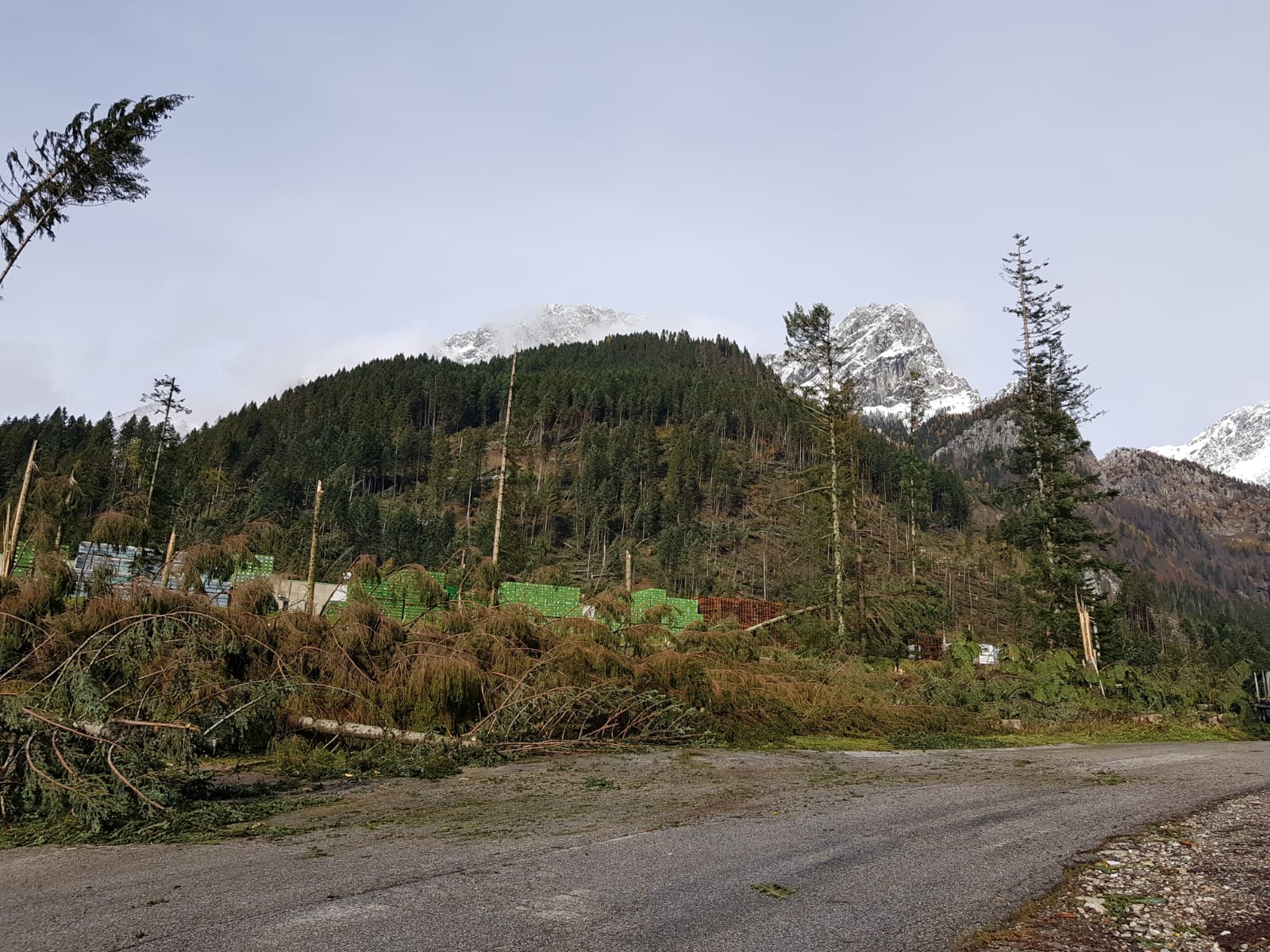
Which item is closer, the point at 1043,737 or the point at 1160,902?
the point at 1160,902

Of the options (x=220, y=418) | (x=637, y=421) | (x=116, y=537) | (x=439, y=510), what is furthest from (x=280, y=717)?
(x=220, y=418)

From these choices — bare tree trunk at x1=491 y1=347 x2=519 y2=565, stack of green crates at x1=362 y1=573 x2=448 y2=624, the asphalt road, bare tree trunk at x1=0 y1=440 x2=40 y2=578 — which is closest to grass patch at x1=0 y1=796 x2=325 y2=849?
the asphalt road

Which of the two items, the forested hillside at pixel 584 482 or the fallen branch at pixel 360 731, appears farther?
the forested hillside at pixel 584 482

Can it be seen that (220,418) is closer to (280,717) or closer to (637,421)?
(637,421)

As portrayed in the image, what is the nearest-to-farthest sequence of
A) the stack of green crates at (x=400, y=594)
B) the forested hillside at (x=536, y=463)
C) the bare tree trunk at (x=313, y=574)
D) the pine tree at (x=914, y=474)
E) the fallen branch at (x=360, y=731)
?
the fallen branch at (x=360, y=731), the bare tree trunk at (x=313, y=574), the stack of green crates at (x=400, y=594), the pine tree at (x=914, y=474), the forested hillside at (x=536, y=463)

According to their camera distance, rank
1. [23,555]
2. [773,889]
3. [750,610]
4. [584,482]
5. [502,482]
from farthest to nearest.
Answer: [584,482]
[750,610]
[502,482]
[23,555]
[773,889]

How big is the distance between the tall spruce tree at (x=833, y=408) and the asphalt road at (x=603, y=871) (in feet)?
47.4

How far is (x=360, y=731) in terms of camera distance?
8859mm

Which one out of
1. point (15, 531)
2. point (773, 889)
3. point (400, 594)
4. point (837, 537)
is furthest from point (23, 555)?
point (837, 537)

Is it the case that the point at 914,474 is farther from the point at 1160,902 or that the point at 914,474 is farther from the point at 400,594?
the point at 1160,902

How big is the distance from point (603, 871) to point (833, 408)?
67.1ft

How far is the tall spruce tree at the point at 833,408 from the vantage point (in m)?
22.0

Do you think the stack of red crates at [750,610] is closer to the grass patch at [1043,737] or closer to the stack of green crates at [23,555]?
the grass patch at [1043,737]

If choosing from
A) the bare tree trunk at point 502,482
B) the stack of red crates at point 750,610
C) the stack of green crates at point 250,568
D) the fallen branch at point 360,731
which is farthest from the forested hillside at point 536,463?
the fallen branch at point 360,731
